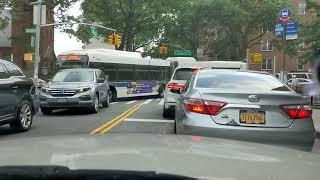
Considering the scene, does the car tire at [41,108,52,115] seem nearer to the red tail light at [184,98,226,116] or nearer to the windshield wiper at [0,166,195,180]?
the red tail light at [184,98,226,116]

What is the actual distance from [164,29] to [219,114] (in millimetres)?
57864

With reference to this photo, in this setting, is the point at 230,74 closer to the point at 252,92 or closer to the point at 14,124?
the point at 252,92

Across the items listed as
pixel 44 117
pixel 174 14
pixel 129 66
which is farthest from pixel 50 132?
pixel 174 14

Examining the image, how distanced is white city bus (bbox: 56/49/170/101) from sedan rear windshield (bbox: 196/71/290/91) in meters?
18.8

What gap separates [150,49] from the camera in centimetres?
7081

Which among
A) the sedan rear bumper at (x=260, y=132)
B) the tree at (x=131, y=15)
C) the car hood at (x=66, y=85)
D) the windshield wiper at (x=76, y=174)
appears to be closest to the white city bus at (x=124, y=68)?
the car hood at (x=66, y=85)

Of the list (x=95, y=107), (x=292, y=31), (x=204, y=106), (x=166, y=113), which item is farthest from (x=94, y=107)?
(x=204, y=106)

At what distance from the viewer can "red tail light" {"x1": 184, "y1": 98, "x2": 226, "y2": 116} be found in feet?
23.7

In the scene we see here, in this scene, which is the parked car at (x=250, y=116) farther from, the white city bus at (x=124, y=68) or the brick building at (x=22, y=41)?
the brick building at (x=22, y=41)

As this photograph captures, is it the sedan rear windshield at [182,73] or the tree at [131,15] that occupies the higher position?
the tree at [131,15]

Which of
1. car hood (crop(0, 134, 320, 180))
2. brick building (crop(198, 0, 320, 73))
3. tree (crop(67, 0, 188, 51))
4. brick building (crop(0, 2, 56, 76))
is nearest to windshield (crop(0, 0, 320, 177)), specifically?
car hood (crop(0, 134, 320, 180))

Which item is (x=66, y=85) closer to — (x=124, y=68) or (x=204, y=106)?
(x=204, y=106)

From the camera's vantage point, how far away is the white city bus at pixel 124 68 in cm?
2683

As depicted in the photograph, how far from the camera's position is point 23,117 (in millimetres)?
12422
